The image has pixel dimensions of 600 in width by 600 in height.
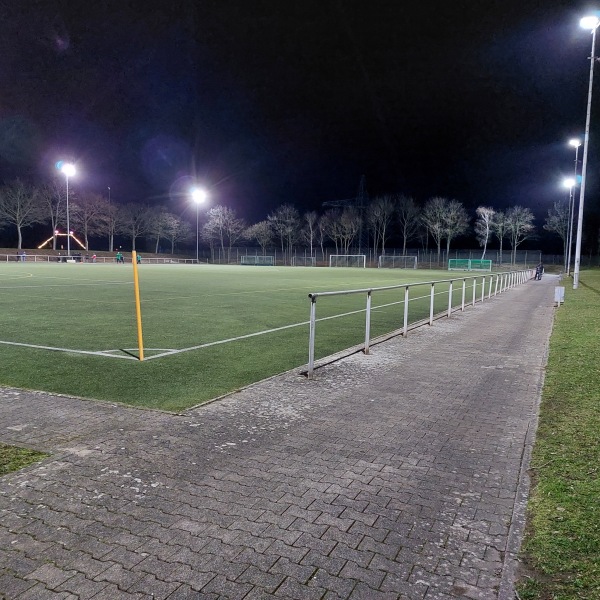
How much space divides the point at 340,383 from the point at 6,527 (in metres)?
4.57

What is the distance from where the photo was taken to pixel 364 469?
4141 millimetres

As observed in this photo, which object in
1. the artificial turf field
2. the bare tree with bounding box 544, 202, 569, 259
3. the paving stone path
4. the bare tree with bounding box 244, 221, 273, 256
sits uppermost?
the bare tree with bounding box 544, 202, 569, 259

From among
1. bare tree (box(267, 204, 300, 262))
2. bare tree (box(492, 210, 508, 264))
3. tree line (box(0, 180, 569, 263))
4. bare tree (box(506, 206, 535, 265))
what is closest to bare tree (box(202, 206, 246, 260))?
tree line (box(0, 180, 569, 263))

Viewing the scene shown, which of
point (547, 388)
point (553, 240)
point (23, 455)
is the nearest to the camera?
point (23, 455)

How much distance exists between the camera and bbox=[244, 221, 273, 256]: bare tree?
312 feet

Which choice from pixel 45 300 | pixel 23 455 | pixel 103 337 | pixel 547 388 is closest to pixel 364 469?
pixel 23 455

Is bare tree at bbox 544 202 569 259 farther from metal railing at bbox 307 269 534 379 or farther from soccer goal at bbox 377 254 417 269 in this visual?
metal railing at bbox 307 269 534 379

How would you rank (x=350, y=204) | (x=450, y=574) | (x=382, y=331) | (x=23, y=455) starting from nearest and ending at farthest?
(x=450, y=574), (x=23, y=455), (x=382, y=331), (x=350, y=204)

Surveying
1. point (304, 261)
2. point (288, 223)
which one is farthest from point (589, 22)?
point (288, 223)

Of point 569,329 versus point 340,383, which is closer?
point 340,383

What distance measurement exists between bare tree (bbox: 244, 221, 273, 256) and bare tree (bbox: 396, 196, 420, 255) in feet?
82.4

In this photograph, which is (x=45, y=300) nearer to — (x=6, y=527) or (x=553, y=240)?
(x=6, y=527)

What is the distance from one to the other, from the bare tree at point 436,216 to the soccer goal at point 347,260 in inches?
502

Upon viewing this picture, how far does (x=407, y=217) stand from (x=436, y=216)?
5848 millimetres
